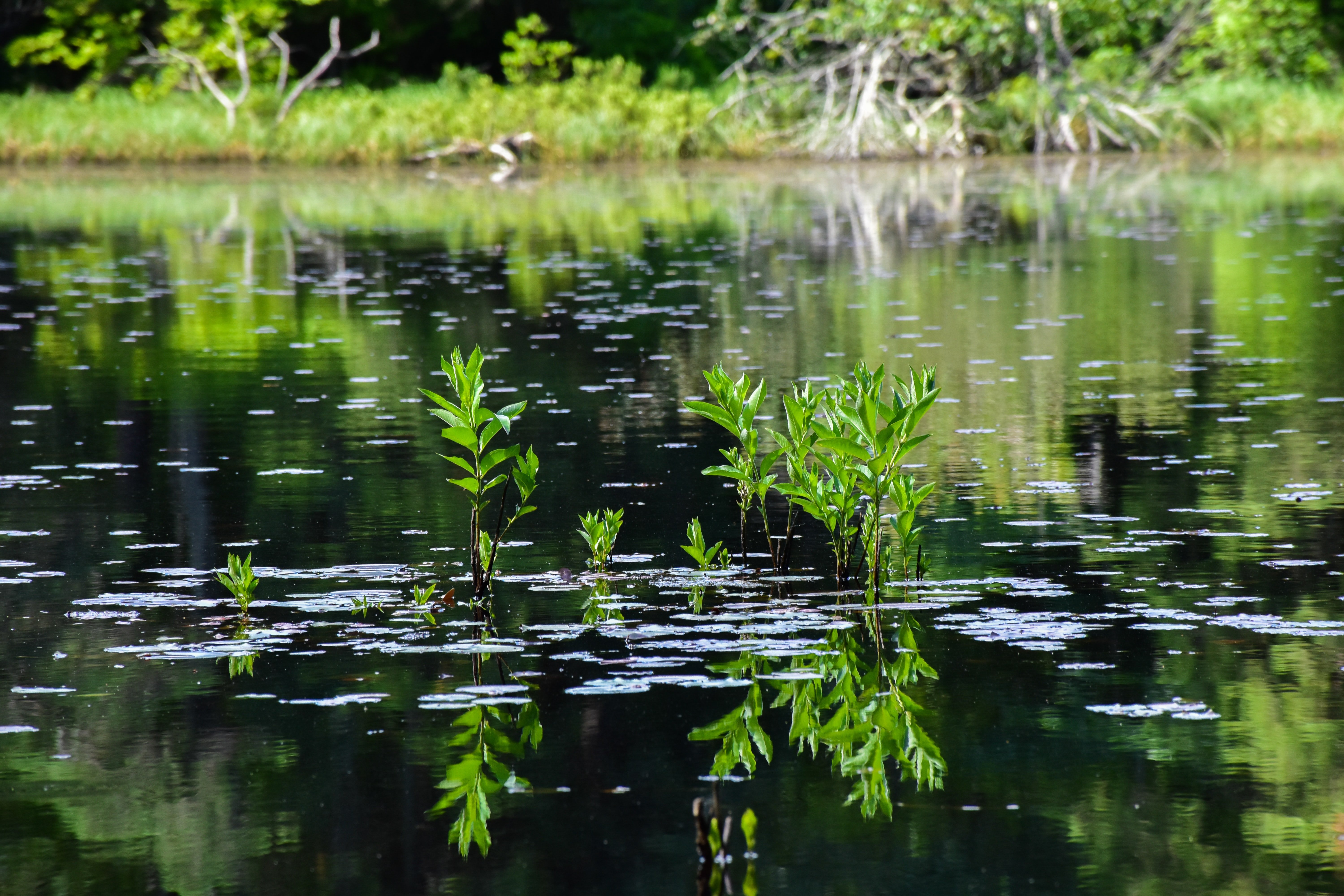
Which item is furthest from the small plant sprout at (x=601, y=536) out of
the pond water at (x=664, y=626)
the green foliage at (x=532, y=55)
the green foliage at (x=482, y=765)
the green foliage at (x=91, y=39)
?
the green foliage at (x=91, y=39)

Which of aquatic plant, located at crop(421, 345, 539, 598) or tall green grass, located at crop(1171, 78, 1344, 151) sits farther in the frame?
tall green grass, located at crop(1171, 78, 1344, 151)

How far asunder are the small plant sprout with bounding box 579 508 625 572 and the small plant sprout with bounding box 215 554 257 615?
47.9 inches

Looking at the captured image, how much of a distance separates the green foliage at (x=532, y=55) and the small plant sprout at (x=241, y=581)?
41.8m

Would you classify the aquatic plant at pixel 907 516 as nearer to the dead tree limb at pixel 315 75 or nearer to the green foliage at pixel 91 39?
the dead tree limb at pixel 315 75

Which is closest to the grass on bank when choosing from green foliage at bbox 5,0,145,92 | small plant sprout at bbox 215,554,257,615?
green foliage at bbox 5,0,145,92

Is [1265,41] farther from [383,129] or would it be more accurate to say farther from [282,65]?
[282,65]

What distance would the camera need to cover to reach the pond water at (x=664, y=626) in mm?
4371

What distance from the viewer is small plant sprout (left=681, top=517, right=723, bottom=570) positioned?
6887 millimetres

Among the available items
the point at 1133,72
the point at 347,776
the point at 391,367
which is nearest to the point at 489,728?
the point at 347,776

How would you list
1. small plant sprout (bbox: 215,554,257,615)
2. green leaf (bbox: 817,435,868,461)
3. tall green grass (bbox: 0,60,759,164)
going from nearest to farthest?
small plant sprout (bbox: 215,554,257,615) < green leaf (bbox: 817,435,868,461) < tall green grass (bbox: 0,60,759,164)

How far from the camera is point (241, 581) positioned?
254 inches

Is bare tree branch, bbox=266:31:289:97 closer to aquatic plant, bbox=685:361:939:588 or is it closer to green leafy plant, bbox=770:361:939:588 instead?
aquatic plant, bbox=685:361:939:588

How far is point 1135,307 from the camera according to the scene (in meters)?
15.8

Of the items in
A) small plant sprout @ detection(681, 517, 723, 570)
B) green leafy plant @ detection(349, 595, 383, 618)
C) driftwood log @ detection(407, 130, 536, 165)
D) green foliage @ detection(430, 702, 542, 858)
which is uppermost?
driftwood log @ detection(407, 130, 536, 165)
